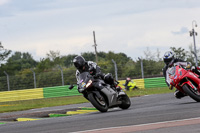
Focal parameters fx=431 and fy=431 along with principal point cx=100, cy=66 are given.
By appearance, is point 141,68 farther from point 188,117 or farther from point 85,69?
point 188,117

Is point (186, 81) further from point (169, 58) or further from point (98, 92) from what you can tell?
point (98, 92)

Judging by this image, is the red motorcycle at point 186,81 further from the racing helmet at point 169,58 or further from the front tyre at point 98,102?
the front tyre at point 98,102

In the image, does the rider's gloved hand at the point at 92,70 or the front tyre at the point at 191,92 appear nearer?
the front tyre at the point at 191,92

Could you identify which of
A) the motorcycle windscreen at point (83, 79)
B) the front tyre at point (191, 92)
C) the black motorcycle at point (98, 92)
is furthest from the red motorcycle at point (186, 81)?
the motorcycle windscreen at point (83, 79)

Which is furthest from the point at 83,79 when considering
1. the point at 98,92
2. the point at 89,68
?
the point at 98,92

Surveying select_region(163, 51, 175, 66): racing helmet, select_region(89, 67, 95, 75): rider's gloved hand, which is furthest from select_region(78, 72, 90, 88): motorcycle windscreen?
select_region(163, 51, 175, 66): racing helmet

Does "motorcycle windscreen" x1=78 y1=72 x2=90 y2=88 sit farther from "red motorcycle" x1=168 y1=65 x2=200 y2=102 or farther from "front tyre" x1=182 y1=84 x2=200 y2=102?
"front tyre" x1=182 y1=84 x2=200 y2=102

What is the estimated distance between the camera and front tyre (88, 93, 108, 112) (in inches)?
437

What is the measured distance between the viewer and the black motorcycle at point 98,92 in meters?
11.2

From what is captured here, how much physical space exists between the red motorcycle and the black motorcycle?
5.36 feet

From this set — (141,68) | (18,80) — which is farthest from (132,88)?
(18,80)

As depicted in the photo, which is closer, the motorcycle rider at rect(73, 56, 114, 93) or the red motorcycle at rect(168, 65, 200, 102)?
the red motorcycle at rect(168, 65, 200, 102)

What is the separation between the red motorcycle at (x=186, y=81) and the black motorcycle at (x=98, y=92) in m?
1.63

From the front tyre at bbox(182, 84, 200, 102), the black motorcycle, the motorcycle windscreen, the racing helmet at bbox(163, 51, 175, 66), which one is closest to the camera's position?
the front tyre at bbox(182, 84, 200, 102)
